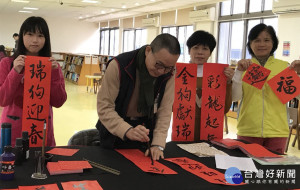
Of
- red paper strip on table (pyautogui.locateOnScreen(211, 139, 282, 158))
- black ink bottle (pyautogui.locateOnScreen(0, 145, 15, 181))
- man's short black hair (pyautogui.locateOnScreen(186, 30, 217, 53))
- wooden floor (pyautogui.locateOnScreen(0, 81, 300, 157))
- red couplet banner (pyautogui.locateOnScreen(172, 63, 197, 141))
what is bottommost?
wooden floor (pyautogui.locateOnScreen(0, 81, 300, 157))

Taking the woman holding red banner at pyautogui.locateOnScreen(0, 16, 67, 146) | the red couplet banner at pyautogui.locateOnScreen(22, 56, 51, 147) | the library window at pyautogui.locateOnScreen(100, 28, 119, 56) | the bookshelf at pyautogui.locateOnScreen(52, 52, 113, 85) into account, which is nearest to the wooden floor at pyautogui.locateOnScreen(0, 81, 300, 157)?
the woman holding red banner at pyautogui.locateOnScreen(0, 16, 67, 146)

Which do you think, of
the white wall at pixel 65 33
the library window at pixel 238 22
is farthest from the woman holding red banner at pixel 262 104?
the white wall at pixel 65 33

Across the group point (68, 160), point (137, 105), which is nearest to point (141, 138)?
point (137, 105)

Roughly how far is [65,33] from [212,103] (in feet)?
62.5

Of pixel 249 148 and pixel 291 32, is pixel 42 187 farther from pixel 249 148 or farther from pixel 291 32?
pixel 291 32

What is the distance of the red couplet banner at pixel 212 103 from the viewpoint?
233cm

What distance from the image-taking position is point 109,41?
19.5 meters

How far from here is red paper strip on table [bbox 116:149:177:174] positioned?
157cm

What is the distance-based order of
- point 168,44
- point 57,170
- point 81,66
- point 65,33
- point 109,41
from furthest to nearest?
point 65,33, point 109,41, point 81,66, point 168,44, point 57,170

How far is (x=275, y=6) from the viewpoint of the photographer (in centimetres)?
761

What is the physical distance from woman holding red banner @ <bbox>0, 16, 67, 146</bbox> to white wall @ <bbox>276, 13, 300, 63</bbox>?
670cm

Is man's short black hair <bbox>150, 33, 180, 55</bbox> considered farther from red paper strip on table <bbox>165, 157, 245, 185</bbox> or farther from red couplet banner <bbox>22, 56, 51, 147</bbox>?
red couplet banner <bbox>22, 56, 51, 147</bbox>

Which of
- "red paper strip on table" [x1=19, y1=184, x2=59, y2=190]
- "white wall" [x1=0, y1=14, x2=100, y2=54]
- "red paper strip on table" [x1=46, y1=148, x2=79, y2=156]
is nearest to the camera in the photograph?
"red paper strip on table" [x1=19, y1=184, x2=59, y2=190]

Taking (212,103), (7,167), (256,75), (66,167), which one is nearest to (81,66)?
(212,103)
